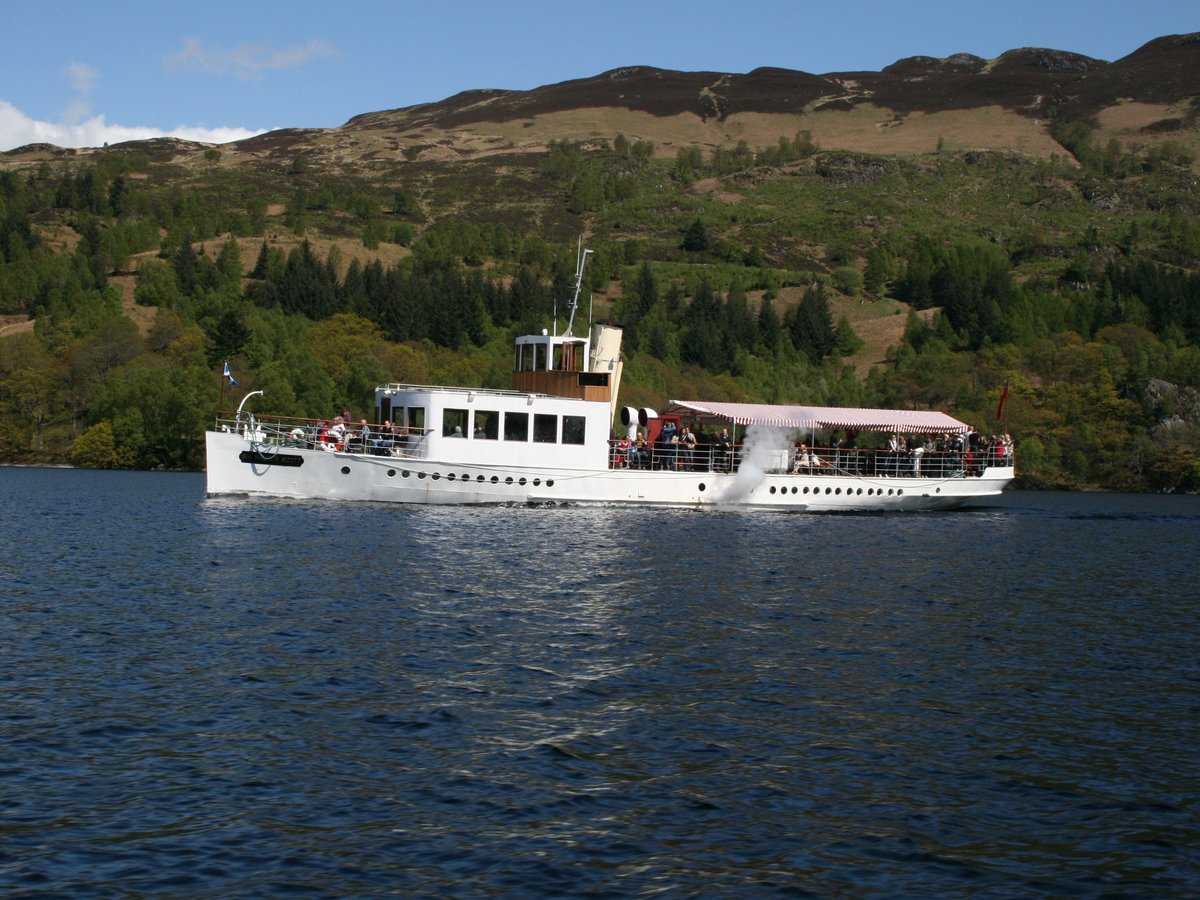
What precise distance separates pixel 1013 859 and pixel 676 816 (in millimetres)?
3599

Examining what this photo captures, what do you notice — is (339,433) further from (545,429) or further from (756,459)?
(756,459)

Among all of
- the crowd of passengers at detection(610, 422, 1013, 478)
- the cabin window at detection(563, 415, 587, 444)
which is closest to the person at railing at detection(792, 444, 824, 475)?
the crowd of passengers at detection(610, 422, 1013, 478)

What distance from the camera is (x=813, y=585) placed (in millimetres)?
33469

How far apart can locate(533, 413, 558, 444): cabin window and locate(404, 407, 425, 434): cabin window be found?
468cm

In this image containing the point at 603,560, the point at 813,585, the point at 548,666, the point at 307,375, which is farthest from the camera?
the point at 307,375

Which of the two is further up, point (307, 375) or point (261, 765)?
point (307, 375)

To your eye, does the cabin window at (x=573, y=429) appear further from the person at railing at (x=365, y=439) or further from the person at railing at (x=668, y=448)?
the person at railing at (x=365, y=439)

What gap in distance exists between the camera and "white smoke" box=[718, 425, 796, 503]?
59.1m

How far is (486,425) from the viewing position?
54.2m

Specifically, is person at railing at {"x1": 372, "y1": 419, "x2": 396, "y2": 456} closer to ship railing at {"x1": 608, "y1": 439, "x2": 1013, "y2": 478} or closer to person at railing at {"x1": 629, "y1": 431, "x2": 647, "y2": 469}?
ship railing at {"x1": 608, "y1": 439, "x2": 1013, "y2": 478}

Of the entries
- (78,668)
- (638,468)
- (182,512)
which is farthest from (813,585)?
(182,512)

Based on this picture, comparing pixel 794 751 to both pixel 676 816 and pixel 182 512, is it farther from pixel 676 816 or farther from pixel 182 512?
pixel 182 512

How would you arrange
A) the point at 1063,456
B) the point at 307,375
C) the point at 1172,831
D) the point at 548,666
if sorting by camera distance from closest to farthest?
the point at 1172,831 → the point at 548,666 → the point at 307,375 → the point at 1063,456

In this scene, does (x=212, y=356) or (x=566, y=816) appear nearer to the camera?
(x=566, y=816)
